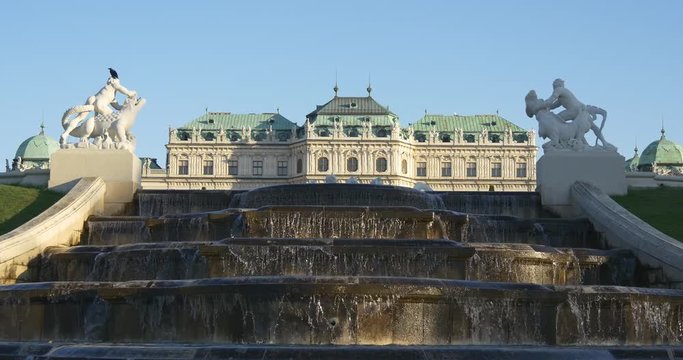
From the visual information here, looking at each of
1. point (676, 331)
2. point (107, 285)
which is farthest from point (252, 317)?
Result: point (676, 331)

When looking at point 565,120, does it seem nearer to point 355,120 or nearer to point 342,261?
point 342,261

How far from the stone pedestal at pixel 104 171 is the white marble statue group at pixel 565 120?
10.3 m

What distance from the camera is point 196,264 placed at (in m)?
17.0

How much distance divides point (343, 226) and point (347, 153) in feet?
360

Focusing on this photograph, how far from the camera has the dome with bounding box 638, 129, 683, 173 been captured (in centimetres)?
13038

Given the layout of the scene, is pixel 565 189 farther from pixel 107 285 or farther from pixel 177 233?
A: pixel 107 285

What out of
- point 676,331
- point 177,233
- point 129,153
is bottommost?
point 676,331

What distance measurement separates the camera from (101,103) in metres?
25.6

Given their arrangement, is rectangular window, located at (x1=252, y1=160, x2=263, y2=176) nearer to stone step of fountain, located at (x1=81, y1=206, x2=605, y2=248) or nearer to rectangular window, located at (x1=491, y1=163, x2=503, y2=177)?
rectangular window, located at (x1=491, y1=163, x2=503, y2=177)

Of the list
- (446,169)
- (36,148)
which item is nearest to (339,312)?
(446,169)

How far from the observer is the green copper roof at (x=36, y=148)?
136625mm

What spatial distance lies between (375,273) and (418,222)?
374 cm

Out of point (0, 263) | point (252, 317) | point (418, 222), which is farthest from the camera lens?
point (418, 222)

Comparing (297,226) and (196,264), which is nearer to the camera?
(196,264)
